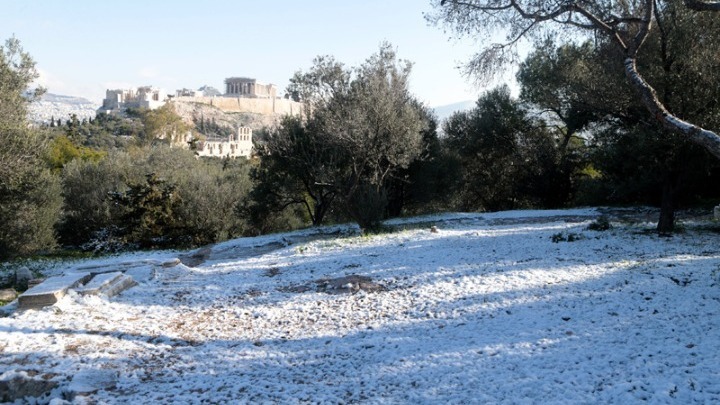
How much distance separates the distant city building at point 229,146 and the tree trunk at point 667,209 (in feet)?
206

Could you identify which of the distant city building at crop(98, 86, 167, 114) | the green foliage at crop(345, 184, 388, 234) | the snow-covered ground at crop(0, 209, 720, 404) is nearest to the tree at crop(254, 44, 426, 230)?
the green foliage at crop(345, 184, 388, 234)

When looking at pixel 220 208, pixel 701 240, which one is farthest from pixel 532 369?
pixel 220 208

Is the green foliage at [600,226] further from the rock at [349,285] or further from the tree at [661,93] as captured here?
the rock at [349,285]

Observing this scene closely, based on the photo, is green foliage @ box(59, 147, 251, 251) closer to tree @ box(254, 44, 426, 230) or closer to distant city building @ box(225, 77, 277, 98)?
tree @ box(254, 44, 426, 230)

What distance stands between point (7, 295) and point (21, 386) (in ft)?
19.0

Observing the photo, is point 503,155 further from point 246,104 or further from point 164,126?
point 246,104

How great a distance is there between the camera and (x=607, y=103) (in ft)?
36.7

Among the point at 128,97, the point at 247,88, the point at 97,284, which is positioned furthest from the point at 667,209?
the point at 247,88

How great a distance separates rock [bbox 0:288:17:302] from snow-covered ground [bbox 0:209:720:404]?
2329mm

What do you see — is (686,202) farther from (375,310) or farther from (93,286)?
(93,286)

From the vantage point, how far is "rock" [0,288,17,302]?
891 centimetres

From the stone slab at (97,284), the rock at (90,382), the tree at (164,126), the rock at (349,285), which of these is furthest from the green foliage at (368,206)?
the tree at (164,126)

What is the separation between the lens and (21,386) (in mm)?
4418

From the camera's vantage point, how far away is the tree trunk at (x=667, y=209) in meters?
11.2
